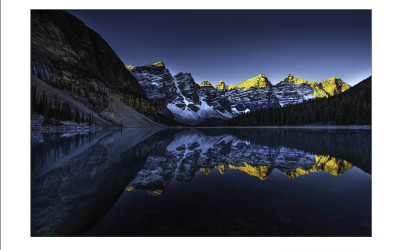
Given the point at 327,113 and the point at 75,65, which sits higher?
the point at 75,65

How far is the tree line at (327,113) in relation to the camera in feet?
227

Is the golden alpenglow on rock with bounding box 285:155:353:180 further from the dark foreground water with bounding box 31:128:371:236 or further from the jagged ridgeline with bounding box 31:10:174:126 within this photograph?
the jagged ridgeline with bounding box 31:10:174:126

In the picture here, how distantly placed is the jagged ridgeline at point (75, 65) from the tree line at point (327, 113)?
8140 cm

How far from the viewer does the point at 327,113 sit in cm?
8331

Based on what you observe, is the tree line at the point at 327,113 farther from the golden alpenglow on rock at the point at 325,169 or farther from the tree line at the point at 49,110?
the tree line at the point at 49,110

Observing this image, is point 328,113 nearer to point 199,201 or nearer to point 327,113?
point 327,113

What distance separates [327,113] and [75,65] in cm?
13331

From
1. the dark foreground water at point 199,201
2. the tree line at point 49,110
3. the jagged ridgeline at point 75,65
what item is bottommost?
the dark foreground water at point 199,201

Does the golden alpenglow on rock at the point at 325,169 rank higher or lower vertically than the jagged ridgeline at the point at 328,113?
lower

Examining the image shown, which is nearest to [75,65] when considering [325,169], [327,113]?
[325,169]

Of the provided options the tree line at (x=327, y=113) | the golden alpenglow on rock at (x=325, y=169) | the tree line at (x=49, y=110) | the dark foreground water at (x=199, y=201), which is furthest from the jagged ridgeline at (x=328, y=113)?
the tree line at (x=49, y=110)

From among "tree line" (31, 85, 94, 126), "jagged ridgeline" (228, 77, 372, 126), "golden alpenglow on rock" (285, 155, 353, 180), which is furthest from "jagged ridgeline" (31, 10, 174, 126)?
"golden alpenglow on rock" (285, 155, 353, 180)

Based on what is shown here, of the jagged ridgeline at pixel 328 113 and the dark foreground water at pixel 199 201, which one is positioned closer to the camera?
the dark foreground water at pixel 199 201
